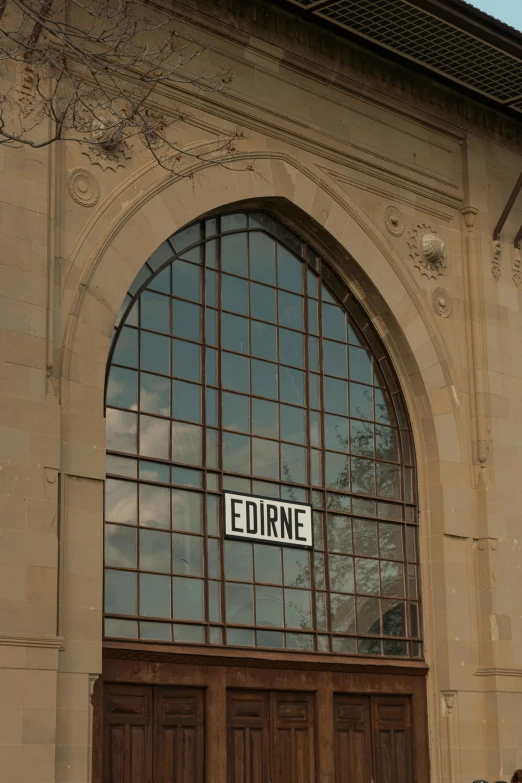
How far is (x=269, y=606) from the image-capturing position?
1850 cm

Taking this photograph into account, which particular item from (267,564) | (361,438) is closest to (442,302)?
(361,438)

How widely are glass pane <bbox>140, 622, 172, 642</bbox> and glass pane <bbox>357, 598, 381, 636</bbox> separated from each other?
356 cm

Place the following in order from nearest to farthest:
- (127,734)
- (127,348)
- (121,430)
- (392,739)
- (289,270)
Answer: (127,734), (121,430), (127,348), (392,739), (289,270)

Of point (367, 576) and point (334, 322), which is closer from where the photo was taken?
point (367, 576)

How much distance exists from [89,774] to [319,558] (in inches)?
205

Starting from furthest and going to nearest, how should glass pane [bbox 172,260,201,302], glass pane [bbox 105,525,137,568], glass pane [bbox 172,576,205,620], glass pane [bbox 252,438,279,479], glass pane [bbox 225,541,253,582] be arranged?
1. glass pane [bbox 252,438,279,479]
2. glass pane [bbox 172,260,201,302]
3. glass pane [bbox 225,541,253,582]
4. glass pane [bbox 172,576,205,620]
5. glass pane [bbox 105,525,137,568]

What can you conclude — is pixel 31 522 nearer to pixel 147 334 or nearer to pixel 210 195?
pixel 147 334

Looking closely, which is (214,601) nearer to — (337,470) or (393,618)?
(337,470)

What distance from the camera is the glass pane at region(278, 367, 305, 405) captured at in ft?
64.4

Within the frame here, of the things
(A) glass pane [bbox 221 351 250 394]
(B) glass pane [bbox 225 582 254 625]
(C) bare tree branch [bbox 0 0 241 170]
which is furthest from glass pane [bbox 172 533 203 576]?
(C) bare tree branch [bbox 0 0 241 170]

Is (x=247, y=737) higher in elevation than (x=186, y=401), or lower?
lower

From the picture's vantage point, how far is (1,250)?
15.9m

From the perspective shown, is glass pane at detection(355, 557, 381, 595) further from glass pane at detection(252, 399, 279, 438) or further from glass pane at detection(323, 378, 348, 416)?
glass pane at detection(252, 399, 279, 438)

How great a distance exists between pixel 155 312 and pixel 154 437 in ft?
5.87
